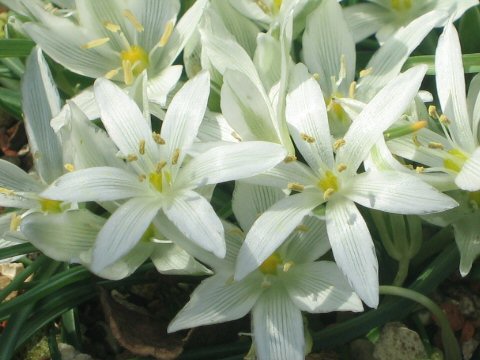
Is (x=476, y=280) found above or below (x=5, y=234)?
below

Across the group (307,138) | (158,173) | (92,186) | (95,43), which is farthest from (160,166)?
(95,43)

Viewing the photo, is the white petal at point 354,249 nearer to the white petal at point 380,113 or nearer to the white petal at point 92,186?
the white petal at point 380,113

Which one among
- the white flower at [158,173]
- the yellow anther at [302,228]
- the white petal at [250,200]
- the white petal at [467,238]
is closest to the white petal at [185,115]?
the white flower at [158,173]

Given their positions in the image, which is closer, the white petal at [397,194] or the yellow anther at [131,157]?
the white petal at [397,194]

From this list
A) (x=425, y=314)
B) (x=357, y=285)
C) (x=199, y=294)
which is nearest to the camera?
(x=357, y=285)

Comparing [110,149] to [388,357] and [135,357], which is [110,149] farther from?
[388,357]

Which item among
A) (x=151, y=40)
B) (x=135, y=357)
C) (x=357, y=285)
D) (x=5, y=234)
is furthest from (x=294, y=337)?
(x=151, y=40)
